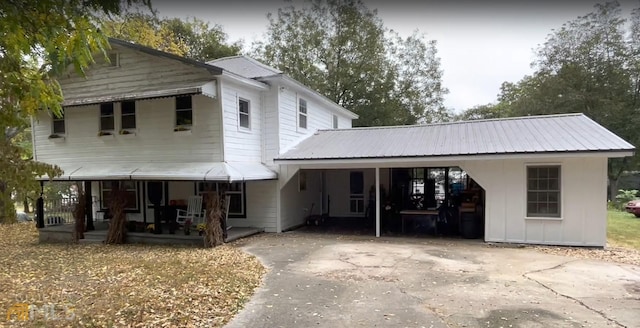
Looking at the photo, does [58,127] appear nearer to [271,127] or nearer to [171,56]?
[171,56]

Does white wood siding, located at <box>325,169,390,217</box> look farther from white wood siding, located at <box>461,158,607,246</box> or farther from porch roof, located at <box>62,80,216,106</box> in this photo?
porch roof, located at <box>62,80,216,106</box>

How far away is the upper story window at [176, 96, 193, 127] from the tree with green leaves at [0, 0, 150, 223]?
8.15 m

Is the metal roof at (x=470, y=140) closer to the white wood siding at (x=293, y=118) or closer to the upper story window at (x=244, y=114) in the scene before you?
the white wood siding at (x=293, y=118)

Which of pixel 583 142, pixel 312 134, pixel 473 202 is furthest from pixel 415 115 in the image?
pixel 583 142

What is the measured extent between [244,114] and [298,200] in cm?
381

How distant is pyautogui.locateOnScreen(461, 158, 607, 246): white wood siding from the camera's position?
9297 mm

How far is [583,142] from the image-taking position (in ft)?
30.7

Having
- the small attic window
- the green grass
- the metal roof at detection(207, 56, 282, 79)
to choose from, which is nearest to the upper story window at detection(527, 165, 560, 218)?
the green grass

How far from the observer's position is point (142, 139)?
11672 mm

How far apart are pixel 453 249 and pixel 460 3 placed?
8544mm

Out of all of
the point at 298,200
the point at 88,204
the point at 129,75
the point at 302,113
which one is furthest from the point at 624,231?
the point at 88,204

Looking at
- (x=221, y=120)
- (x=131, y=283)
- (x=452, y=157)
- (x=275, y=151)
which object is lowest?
(x=131, y=283)

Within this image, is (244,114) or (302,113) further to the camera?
(302,113)

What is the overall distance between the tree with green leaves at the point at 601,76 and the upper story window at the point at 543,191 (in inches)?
664
